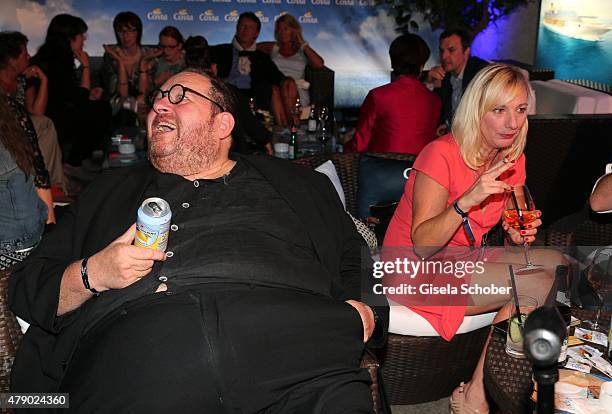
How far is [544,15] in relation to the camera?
8.43m

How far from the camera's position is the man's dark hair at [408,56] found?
14.3 ft

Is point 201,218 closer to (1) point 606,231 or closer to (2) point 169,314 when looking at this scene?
(2) point 169,314

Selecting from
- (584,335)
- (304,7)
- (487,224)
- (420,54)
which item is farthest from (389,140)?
(304,7)

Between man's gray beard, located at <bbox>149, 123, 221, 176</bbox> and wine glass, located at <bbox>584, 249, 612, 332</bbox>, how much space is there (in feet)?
4.36

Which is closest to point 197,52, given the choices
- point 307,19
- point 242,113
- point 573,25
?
point 242,113

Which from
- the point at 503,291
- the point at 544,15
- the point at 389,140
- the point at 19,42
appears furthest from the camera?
the point at 544,15

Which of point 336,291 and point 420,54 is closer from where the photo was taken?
point 336,291

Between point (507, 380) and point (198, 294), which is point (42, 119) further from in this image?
point (507, 380)

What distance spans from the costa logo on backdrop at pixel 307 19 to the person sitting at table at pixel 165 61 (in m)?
2.61

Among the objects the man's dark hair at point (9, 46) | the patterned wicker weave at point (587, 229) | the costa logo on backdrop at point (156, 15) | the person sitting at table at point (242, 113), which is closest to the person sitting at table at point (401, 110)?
the person sitting at table at point (242, 113)

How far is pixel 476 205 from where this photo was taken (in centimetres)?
275

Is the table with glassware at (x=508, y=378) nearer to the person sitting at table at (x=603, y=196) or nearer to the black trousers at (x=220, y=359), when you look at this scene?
the black trousers at (x=220, y=359)

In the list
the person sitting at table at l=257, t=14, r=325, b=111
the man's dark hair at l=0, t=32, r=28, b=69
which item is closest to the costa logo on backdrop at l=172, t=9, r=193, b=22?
the person sitting at table at l=257, t=14, r=325, b=111

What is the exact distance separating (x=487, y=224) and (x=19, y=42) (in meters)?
3.57
